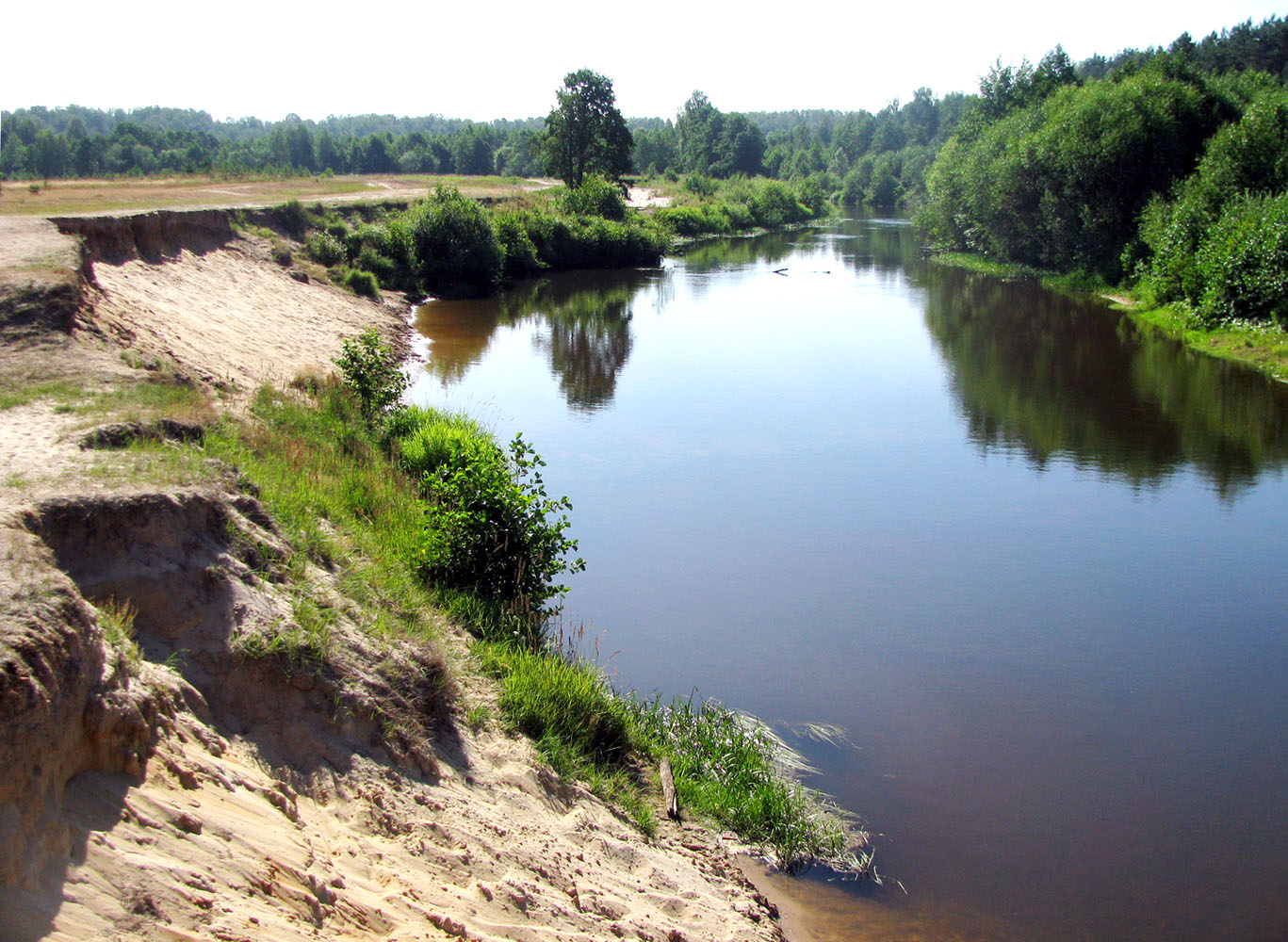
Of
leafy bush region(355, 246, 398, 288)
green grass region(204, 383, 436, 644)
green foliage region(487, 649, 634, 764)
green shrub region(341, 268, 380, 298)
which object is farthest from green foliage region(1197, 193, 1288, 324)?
leafy bush region(355, 246, 398, 288)

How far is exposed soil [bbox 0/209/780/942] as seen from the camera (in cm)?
396

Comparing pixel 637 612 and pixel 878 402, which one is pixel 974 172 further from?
pixel 637 612

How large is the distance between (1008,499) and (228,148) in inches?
4608

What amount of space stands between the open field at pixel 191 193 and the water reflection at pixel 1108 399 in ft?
64.6

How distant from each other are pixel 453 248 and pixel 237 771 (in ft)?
107

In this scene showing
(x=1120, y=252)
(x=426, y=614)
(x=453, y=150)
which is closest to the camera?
(x=426, y=614)

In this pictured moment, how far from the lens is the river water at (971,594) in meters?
7.14

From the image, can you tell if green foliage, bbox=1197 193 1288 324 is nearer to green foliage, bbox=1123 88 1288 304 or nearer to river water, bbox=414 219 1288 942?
green foliage, bbox=1123 88 1288 304

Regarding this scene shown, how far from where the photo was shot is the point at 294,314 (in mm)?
23344

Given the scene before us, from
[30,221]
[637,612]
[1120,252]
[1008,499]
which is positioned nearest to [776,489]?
[1008,499]

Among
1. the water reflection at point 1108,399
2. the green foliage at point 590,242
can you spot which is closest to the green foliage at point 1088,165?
the water reflection at point 1108,399

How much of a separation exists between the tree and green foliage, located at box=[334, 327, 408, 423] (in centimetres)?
5260

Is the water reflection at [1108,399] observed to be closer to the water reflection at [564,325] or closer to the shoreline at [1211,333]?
the shoreline at [1211,333]

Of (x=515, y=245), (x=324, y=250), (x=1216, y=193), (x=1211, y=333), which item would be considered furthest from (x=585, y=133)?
(x=1211, y=333)
